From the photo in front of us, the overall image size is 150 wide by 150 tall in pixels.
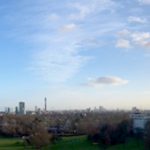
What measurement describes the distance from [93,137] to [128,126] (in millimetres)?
4999

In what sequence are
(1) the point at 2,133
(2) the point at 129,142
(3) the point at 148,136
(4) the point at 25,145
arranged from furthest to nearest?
1. (1) the point at 2,133
2. (4) the point at 25,145
3. (2) the point at 129,142
4. (3) the point at 148,136

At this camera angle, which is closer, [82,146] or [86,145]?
[82,146]

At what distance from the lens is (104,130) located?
56.8 meters

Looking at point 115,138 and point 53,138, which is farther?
point 53,138

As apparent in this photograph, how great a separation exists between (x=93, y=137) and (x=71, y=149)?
559cm

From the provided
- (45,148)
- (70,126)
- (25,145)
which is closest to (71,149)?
(45,148)

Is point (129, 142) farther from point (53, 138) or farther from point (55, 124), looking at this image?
point (55, 124)

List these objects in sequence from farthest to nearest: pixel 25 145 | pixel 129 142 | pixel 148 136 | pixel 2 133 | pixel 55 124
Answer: pixel 55 124 → pixel 2 133 → pixel 25 145 → pixel 129 142 → pixel 148 136

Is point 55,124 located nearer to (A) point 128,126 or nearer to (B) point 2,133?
(B) point 2,133

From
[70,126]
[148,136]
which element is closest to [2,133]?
[70,126]

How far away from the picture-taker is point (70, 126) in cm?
8519

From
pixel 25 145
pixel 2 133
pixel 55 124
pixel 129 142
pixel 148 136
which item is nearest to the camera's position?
pixel 148 136

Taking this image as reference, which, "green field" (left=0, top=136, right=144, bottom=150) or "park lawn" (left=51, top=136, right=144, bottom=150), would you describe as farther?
"green field" (left=0, top=136, right=144, bottom=150)

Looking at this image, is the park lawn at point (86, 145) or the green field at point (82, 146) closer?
the park lawn at point (86, 145)
